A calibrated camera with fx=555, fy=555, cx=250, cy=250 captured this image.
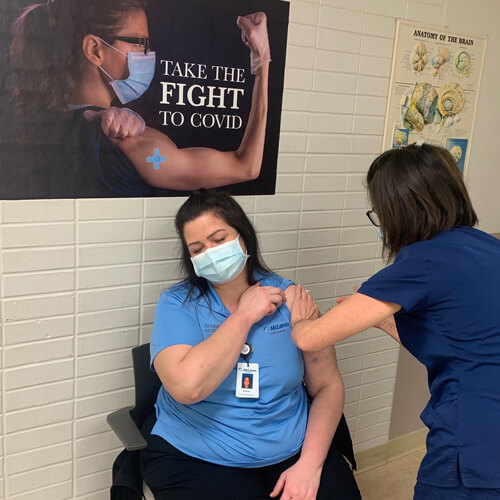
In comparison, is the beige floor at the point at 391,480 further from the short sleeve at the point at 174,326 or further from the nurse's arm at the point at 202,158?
the nurse's arm at the point at 202,158

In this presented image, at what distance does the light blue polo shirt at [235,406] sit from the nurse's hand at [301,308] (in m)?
0.05

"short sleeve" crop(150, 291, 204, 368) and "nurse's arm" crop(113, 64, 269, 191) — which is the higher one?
"nurse's arm" crop(113, 64, 269, 191)

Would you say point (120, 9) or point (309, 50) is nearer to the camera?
point (120, 9)

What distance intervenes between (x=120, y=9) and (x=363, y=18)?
42.3 inches

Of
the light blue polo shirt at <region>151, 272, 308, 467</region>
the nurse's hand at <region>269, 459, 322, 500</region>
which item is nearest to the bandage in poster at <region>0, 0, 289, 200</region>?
the light blue polo shirt at <region>151, 272, 308, 467</region>

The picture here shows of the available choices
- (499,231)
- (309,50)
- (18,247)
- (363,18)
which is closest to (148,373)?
(18,247)

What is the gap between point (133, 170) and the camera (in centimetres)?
194

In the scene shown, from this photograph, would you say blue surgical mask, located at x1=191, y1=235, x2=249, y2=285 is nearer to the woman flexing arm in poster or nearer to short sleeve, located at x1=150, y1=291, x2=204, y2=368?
short sleeve, located at x1=150, y1=291, x2=204, y2=368

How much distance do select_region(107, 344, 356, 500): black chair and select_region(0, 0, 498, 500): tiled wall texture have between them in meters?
0.18

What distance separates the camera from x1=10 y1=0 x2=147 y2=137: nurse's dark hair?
65.4 inches

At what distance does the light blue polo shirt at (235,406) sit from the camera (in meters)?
1.70

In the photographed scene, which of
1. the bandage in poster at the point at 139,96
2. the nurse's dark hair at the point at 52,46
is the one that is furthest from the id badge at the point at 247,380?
the nurse's dark hair at the point at 52,46

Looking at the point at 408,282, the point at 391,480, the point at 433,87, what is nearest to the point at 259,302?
the point at 408,282

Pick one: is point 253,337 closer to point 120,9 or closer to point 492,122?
point 120,9
